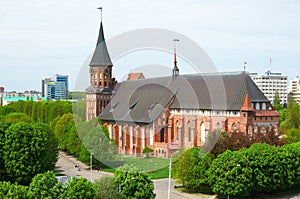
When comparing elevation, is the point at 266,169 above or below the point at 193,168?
above

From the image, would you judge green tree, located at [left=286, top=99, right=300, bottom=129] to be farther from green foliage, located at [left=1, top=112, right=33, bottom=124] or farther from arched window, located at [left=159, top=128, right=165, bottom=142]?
green foliage, located at [left=1, top=112, right=33, bottom=124]

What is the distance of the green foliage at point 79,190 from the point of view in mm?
36406

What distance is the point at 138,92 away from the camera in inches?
3519

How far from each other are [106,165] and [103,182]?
30.5 m

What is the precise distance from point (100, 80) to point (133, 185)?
188 feet

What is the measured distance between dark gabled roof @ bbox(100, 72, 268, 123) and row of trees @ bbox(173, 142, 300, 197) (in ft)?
53.0

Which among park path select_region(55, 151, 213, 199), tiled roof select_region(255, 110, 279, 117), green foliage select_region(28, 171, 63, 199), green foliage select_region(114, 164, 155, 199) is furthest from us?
tiled roof select_region(255, 110, 279, 117)

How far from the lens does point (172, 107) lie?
261 ft

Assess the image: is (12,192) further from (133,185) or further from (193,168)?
(193,168)

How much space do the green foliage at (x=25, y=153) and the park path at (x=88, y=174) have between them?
7013mm

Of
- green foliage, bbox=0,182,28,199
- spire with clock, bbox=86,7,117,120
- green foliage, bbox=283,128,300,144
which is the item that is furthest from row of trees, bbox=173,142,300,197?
spire with clock, bbox=86,7,117,120

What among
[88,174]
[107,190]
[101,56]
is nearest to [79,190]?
[107,190]

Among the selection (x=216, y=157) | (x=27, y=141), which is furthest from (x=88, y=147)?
(x=216, y=157)

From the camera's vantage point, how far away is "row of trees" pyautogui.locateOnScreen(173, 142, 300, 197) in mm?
48906
